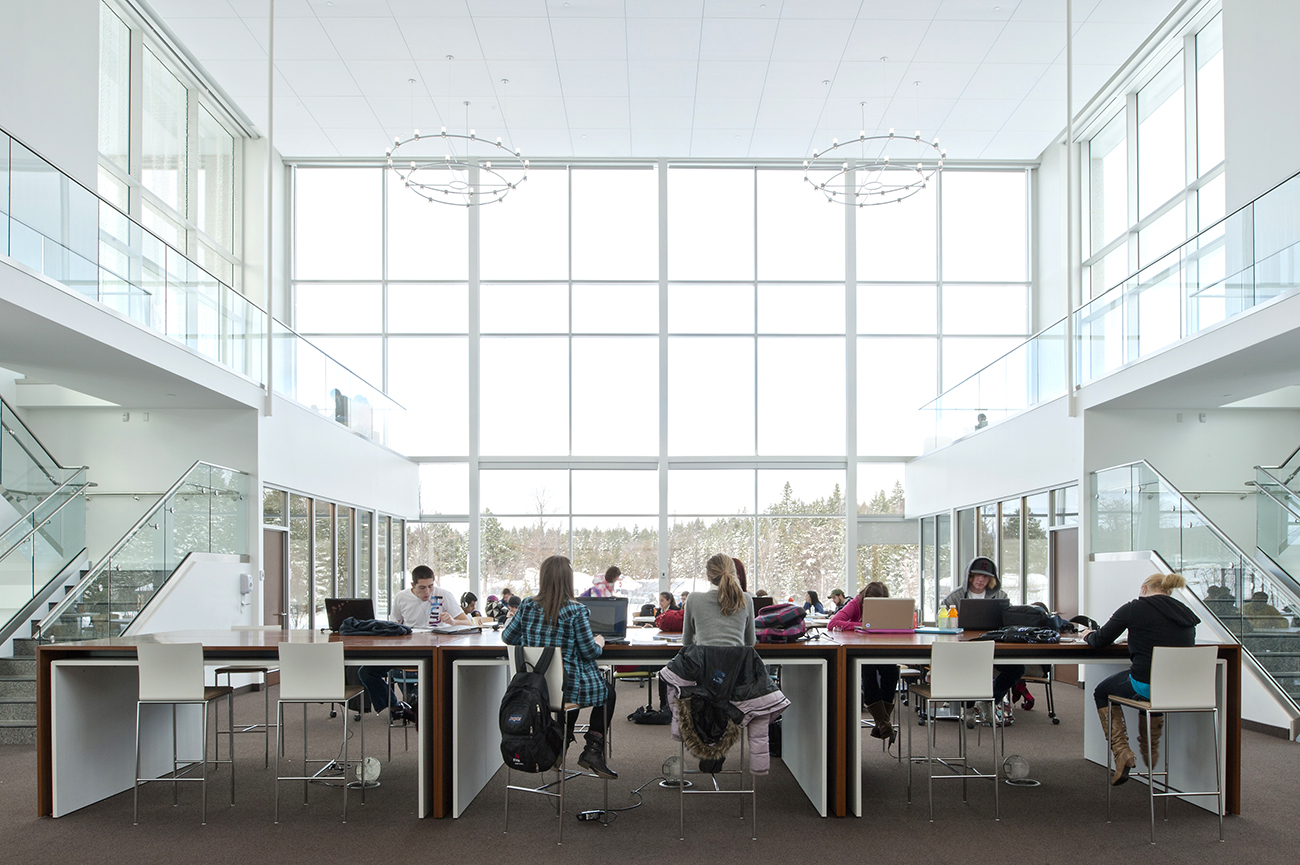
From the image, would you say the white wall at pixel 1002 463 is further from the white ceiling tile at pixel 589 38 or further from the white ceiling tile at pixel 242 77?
the white ceiling tile at pixel 242 77

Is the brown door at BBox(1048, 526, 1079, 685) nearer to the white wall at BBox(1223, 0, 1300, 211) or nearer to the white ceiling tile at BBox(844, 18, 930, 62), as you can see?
the white wall at BBox(1223, 0, 1300, 211)

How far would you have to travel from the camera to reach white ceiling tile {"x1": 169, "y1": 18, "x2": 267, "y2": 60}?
12.2 meters

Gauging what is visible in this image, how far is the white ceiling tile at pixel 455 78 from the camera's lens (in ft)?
44.1

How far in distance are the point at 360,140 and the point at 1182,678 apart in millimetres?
14494

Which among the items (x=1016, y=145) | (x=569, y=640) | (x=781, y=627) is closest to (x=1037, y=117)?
(x=1016, y=145)

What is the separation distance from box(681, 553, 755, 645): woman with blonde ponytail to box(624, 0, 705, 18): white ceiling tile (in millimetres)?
8717

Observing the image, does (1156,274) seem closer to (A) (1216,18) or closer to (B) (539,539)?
(A) (1216,18)

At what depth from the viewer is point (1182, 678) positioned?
5414 mm

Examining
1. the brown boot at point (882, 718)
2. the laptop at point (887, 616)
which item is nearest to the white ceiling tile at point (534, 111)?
the laptop at point (887, 616)

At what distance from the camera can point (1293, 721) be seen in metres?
7.77

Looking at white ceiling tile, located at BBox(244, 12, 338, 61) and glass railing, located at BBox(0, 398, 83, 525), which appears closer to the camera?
glass railing, located at BBox(0, 398, 83, 525)

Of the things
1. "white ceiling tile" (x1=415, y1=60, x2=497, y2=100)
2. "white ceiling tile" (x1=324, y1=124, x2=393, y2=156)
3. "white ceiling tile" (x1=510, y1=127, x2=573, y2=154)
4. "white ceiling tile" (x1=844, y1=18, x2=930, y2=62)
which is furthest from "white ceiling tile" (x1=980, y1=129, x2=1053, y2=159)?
"white ceiling tile" (x1=324, y1=124, x2=393, y2=156)

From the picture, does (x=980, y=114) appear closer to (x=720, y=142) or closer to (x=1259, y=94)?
(x=720, y=142)

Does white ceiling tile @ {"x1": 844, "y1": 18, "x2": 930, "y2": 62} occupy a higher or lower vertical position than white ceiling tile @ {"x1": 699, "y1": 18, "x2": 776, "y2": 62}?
lower
